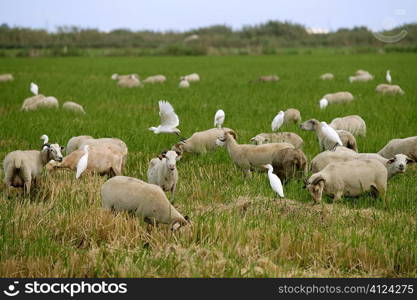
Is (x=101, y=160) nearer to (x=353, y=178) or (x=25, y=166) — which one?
(x=25, y=166)

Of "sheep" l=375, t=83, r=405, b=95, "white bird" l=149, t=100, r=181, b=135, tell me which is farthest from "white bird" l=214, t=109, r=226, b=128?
"sheep" l=375, t=83, r=405, b=95

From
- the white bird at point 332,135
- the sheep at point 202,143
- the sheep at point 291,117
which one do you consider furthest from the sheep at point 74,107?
the white bird at point 332,135

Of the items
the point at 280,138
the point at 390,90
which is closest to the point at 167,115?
the point at 280,138

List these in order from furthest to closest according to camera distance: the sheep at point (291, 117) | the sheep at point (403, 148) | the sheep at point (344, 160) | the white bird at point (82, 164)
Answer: the sheep at point (291, 117) < the sheep at point (403, 148) < the sheep at point (344, 160) < the white bird at point (82, 164)

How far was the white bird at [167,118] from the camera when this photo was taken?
9039 millimetres

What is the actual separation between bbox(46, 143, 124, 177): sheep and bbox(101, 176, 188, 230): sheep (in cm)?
211

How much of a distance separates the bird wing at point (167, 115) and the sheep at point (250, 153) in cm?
84

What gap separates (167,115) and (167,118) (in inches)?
4.4

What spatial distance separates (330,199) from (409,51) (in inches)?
2190

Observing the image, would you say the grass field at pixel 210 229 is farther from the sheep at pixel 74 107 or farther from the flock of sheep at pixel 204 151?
the sheep at pixel 74 107

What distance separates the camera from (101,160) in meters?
8.60

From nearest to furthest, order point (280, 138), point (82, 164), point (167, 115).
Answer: point (82, 164) < point (167, 115) < point (280, 138)

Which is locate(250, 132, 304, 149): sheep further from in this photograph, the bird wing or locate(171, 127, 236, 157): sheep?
the bird wing

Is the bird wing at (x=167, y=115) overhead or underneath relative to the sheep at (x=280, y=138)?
overhead
